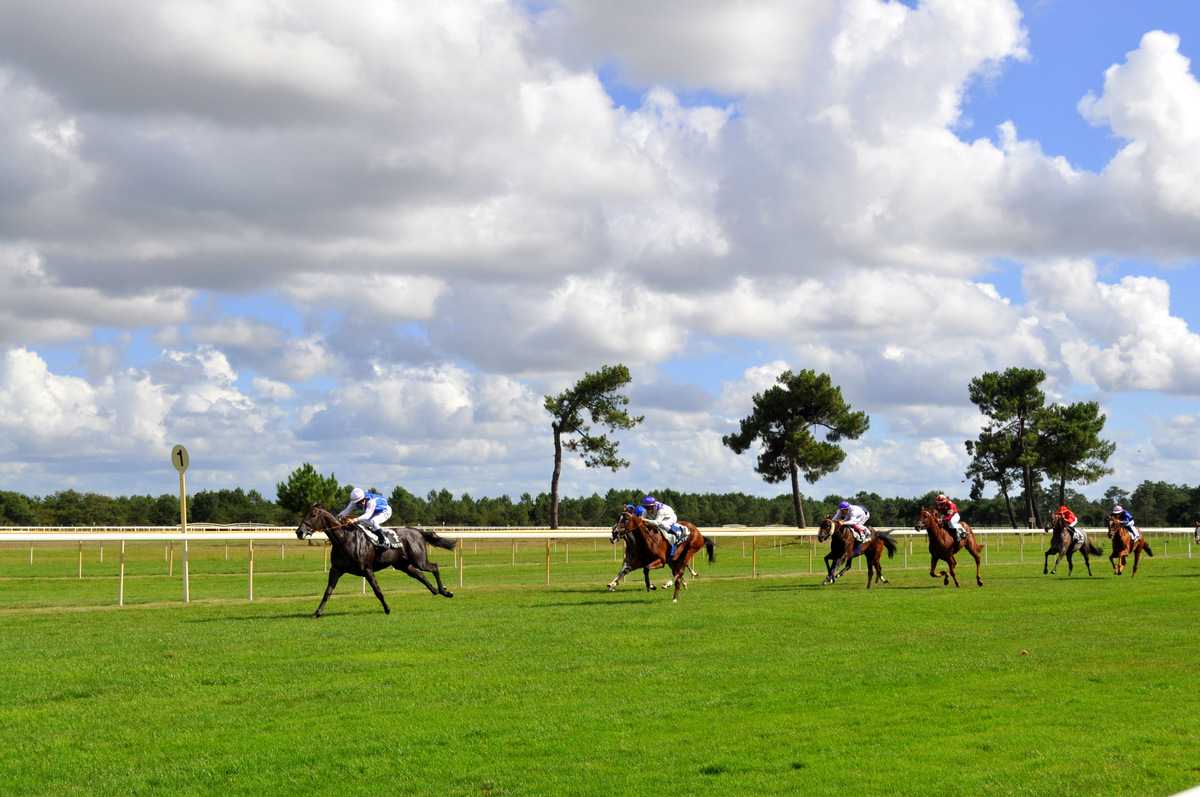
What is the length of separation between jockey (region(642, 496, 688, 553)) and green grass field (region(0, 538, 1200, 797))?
2.51 m

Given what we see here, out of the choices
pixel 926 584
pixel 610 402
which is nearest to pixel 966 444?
pixel 610 402

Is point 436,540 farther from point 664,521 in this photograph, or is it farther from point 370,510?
point 664,521

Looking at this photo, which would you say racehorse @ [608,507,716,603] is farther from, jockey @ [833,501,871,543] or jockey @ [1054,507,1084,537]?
jockey @ [1054,507,1084,537]

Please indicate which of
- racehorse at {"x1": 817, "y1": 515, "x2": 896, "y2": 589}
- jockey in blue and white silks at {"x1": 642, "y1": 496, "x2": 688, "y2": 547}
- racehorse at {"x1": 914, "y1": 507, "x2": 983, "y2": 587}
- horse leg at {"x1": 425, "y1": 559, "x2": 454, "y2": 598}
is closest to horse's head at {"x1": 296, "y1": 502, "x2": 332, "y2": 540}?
horse leg at {"x1": 425, "y1": 559, "x2": 454, "y2": 598}

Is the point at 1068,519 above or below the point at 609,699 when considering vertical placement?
above

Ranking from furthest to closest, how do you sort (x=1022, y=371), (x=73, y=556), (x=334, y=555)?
(x=1022, y=371), (x=73, y=556), (x=334, y=555)

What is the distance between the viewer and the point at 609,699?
29.5ft

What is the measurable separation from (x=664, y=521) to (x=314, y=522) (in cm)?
687

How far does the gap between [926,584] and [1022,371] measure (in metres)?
51.6

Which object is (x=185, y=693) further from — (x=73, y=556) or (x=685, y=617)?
(x=73, y=556)

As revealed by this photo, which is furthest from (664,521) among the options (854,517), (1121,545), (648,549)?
(1121,545)

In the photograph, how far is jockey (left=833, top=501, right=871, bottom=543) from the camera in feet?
75.8

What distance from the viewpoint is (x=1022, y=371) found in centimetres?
7100

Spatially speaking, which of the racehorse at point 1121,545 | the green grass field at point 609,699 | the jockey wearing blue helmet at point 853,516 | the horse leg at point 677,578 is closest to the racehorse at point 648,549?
the horse leg at point 677,578
